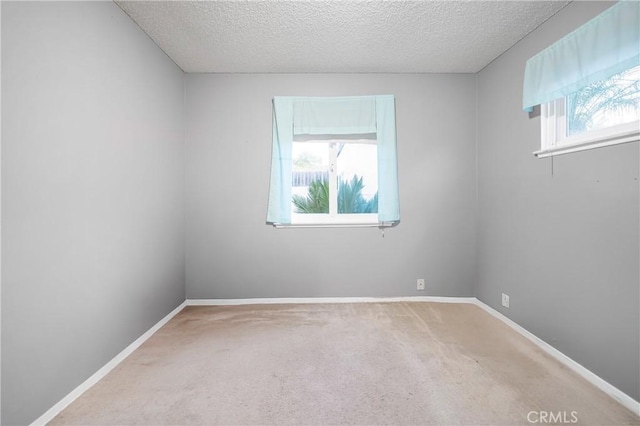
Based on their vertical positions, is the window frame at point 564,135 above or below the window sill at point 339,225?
above

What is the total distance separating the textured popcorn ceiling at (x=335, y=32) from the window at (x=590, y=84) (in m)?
0.38

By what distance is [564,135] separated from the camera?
1836mm

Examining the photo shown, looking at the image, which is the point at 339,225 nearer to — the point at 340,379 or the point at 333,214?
the point at 333,214

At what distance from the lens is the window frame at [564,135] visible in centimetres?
141

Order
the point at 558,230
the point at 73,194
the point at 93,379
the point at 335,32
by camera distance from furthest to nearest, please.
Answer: the point at 335,32 < the point at 558,230 < the point at 93,379 < the point at 73,194

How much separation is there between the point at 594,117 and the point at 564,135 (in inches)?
7.7

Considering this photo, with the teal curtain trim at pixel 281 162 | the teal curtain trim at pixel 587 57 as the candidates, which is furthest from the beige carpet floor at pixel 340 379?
the teal curtain trim at pixel 587 57

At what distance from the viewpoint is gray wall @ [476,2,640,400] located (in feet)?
4.69

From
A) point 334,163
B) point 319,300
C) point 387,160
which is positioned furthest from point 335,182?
point 319,300

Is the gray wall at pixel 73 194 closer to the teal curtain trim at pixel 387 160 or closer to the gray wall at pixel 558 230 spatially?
the teal curtain trim at pixel 387 160

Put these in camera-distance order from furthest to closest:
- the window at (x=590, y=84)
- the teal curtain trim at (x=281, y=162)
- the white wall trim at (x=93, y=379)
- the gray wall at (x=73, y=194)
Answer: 1. the teal curtain trim at (x=281, y=162)
2. the window at (x=590, y=84)
3. the white wall trim at (x=93, y=379)
4. the gray wall at (x=73, y=194)

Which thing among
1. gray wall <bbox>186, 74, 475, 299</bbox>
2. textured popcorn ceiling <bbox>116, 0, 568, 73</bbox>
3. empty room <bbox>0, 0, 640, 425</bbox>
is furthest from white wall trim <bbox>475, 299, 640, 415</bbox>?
textured popcorn ceiling <bbox>116, 0, 568, 73</bbox>

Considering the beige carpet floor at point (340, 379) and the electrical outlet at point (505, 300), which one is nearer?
the beige carpet floor at point (340, 379)

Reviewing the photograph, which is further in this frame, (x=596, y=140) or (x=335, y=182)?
(x=335, y=182)
